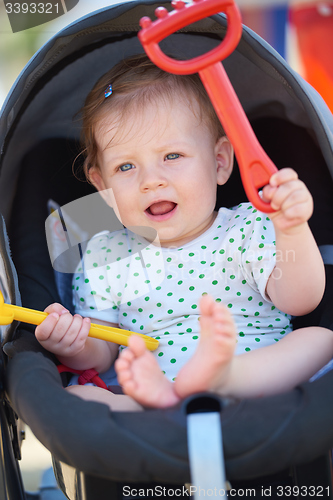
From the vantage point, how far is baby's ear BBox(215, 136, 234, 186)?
40.6 inches

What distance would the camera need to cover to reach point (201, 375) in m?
0.62

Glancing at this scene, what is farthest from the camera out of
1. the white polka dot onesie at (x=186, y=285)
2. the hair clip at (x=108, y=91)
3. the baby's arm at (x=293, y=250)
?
the hair clip at (x=108, y=91)

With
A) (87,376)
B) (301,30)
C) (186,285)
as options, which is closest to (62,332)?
(87,376)

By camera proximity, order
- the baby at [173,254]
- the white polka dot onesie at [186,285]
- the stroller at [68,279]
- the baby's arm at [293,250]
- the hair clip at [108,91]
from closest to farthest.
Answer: the stroller at [68,279], the baby's arm at [293,250], the baby at [173,254], the white polka dot onesie at [186,285], the hair clip at [108,91]

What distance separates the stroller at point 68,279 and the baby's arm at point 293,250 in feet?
0.40

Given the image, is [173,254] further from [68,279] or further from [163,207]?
[68,279]

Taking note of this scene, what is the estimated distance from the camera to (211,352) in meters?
0.62

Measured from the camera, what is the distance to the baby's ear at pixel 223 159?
1030mm

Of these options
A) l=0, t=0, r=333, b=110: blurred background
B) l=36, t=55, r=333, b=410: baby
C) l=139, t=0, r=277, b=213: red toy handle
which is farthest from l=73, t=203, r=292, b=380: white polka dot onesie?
l=0, t=0, r=333, b=110: blurred background

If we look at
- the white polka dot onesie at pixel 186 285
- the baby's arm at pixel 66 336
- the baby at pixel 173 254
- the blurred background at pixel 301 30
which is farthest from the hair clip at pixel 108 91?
the blurred background at pixel 301 30

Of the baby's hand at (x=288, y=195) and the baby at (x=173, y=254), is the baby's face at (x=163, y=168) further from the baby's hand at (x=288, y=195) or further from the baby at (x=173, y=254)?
the baby's hand at (x=288, y=195)

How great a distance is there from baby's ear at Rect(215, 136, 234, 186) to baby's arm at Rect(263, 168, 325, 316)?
0.87 feet

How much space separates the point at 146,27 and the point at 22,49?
A: 1.67m

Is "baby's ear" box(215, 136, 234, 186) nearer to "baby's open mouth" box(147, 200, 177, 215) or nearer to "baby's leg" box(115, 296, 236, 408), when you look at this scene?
"baby's open mouth" box(147, 200, 177, 215)
